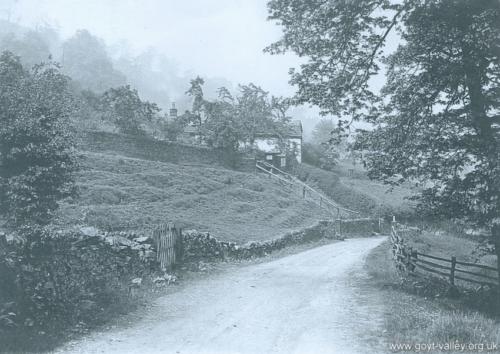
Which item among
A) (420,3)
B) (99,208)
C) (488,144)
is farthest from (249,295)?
(99,208)

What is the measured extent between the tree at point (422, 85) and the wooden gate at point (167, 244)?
5977 mm

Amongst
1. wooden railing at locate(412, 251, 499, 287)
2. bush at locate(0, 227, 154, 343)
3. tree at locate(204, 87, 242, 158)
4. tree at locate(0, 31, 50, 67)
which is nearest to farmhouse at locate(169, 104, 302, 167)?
tree at locate(204, 87, 242, 158)

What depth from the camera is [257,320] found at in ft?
32.0

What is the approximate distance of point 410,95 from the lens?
13234 mm

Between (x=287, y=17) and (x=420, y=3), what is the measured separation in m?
3.57

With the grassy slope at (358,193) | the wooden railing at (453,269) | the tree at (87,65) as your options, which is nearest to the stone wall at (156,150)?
the grassy slope at (358,193)

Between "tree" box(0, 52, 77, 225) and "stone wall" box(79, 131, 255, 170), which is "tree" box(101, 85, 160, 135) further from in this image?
"tree" box(0, 52, 77, 225)

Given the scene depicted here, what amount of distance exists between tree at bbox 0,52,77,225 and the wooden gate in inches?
197

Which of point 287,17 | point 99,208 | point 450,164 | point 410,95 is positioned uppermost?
point 287,17

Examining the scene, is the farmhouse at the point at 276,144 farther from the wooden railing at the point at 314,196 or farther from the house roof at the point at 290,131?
the wooden railing at the point at 314,196

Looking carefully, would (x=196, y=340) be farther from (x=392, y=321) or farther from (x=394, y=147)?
(x=394, y=147)

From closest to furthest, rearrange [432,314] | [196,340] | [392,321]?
1. [196,340]
2. [392,321]
3. [432,314]

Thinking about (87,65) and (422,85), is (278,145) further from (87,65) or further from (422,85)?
(87,65)

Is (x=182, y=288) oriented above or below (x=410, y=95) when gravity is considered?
below
